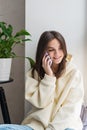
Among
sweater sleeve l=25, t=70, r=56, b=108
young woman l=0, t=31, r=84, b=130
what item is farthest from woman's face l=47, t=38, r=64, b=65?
sweater sleeve l=25, t=70, r=56, b=108

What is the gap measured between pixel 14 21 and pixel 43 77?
2.17 ft

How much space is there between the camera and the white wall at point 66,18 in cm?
170

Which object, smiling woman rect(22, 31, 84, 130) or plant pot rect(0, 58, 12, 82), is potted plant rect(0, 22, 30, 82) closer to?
plant pot rect(0, 58, 12, 82)

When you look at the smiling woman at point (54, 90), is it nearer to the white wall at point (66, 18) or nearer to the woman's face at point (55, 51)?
the woman's face at point (55, 51)

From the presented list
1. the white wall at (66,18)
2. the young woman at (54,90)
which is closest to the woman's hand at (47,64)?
Answer: the young woman at (54,90)

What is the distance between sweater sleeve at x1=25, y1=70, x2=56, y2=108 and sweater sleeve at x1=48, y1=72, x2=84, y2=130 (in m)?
0.10

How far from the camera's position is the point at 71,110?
1.39 metres

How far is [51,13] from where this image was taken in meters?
1.71

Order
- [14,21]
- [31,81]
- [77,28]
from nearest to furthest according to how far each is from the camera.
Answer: [31,81], [77,28], [14,21]

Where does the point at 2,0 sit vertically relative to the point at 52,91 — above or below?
above

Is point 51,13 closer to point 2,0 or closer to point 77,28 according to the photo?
point 77,28

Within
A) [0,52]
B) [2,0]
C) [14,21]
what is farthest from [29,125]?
[2,0]

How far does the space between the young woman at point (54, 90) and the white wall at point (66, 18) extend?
0.22 metres

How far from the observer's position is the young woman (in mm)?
1386
